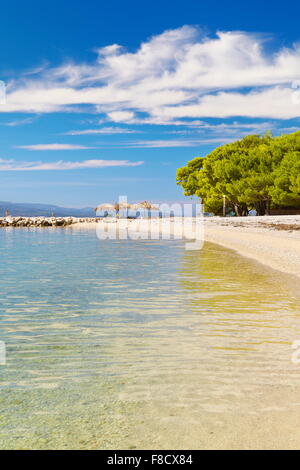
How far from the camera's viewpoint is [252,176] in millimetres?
56688

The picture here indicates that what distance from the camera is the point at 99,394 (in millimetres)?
4879

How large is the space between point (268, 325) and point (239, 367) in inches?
93.1

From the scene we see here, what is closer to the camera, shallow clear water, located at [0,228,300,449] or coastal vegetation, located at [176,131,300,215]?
shallow clear water, located at [0,228,300,449]

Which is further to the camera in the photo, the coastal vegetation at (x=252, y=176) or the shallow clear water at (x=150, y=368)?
the coastal vegetation at (x=252, y=176)

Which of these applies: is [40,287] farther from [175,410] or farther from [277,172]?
[277,172]

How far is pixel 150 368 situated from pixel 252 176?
176 feet

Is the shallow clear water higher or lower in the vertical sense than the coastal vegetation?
lower

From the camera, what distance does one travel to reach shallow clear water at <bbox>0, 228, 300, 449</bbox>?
4004mm

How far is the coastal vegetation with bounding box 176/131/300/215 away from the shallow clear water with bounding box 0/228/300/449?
4221cm

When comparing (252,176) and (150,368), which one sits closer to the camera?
(150,368)

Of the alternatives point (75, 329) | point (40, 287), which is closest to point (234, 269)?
point (40, 287)

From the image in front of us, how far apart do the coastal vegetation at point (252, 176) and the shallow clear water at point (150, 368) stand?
42214 millimetres

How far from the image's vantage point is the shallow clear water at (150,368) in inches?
158
